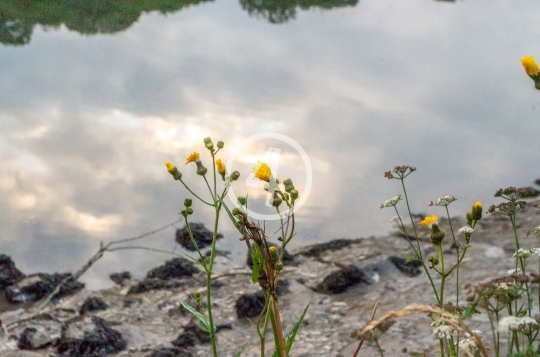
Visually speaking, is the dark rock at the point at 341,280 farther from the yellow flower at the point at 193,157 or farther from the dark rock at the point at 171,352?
the yellow flower at the point at 193,157

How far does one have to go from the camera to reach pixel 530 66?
127cm

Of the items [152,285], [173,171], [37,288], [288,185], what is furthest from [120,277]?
[288,185]

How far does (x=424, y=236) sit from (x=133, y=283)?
5.08 feet

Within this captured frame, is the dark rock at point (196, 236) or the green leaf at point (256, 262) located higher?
the dark rock at point (196, 236)

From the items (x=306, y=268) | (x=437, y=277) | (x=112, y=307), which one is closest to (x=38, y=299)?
(x=112, y=307)

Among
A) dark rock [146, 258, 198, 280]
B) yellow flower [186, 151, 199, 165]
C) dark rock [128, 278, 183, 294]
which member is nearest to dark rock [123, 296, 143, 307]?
dark rock [128, 278, 183, 294]

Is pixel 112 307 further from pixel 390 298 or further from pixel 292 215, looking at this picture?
pixel 292 215

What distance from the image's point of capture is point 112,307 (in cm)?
260

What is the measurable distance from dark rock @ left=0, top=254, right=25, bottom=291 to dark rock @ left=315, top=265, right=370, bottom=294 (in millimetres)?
1475

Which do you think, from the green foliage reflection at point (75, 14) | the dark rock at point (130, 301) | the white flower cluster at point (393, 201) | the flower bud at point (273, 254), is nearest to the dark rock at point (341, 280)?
the dark rock at point (130, 301)

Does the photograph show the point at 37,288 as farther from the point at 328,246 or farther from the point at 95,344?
the point at 328,246

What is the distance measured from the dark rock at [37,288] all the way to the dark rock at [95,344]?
510mm

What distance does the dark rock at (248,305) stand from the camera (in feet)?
7.81

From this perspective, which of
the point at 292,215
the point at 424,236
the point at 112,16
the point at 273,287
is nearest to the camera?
the point at 273,287
